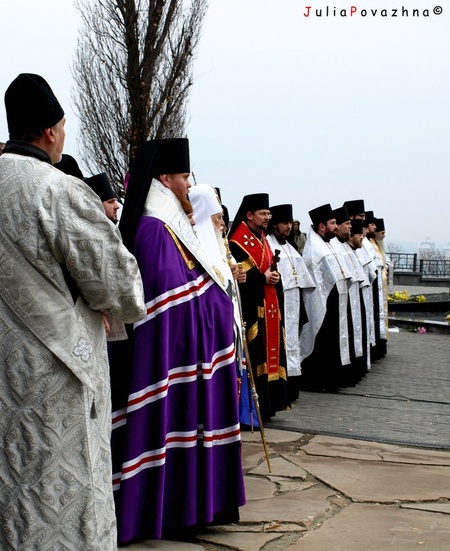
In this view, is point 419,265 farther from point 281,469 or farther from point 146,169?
point 146,169

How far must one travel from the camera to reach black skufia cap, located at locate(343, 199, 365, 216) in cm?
1246

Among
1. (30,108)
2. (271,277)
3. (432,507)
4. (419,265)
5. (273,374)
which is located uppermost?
(30,108)

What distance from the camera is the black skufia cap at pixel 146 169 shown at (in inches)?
188

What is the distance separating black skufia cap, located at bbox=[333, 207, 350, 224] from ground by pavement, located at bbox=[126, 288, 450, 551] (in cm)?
228

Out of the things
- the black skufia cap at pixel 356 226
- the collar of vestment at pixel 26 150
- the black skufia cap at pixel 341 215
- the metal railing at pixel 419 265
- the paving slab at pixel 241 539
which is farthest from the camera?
the metal railing at pixel 419 265

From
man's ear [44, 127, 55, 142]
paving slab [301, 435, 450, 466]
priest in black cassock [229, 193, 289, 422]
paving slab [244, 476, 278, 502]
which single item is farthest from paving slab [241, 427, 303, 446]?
man's ear [44, 127, 55, 142]

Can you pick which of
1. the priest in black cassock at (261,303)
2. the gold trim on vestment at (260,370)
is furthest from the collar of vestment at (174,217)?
the gold trim on vestment at (260,370)

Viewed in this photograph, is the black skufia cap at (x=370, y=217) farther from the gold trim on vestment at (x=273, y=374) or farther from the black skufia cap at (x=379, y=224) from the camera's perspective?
the gold trim on vestment at (x=273, y=374)

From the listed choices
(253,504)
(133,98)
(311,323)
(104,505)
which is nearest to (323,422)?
(311,323)

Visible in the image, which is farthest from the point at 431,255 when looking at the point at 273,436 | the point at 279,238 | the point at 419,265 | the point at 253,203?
the point at 273,436

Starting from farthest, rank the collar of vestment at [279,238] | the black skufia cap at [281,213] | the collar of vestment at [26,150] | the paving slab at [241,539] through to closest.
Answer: the collar of vestment at [279,238]
the black skufia cap at [281,213]
the paving slab at [241,539]
the collar of vestment at [26,150]

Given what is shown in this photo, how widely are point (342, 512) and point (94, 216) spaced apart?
9.10 feet

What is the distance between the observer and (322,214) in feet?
36.2

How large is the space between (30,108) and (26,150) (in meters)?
0.15
